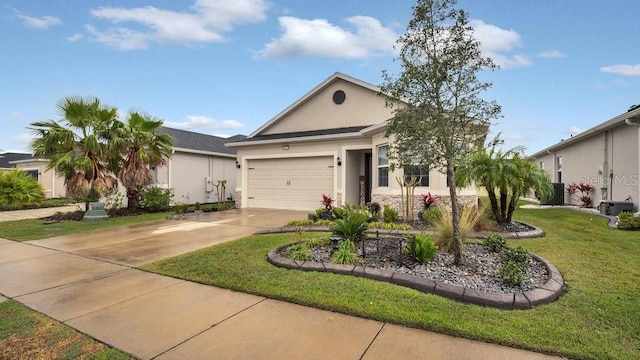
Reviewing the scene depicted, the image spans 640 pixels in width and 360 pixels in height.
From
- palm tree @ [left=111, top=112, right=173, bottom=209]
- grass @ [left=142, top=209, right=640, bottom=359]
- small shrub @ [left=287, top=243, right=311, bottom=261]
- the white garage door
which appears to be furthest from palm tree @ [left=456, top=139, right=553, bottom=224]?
palm tree @ [left=111, top=112, right=173, bottom=209]

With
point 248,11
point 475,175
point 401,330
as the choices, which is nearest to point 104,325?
point 401,330

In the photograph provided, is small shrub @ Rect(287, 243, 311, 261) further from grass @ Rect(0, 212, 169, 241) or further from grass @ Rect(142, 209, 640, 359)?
grass @ Rect(0, 212, 169, 241)

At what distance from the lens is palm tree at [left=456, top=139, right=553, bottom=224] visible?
312 inches

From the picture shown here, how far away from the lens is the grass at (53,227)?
847cm

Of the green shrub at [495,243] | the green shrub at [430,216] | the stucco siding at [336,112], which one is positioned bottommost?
the green shrub at [495,243]

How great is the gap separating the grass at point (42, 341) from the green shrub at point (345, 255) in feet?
9.87

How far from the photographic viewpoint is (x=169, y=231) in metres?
8.91

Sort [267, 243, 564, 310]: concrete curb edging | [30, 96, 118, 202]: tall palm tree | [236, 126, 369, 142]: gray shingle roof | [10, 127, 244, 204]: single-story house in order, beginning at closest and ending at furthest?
[267, 243, 564, 310]: concrete curb edging
[30, 96, 118, 202]: tall palm tree
[236, 126, 369, 142]: gray shingle roof
[10, 127, 244, 204]: single-story house

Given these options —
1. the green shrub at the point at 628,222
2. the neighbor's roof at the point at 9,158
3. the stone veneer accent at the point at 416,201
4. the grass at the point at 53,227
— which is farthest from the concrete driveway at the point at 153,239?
the neighbor's roof at the point at 9,158

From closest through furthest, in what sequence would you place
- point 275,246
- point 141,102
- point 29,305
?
point 29,305
point 275,246
point 141,102

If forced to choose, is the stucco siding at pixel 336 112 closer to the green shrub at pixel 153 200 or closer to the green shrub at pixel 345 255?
the green shrub at pixel 153 200

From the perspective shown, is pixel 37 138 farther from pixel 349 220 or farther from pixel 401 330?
pixel 401 330

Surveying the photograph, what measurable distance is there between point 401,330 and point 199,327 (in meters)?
2.01

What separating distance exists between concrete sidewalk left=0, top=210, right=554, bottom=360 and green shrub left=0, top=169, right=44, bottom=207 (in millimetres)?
12714
